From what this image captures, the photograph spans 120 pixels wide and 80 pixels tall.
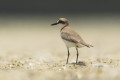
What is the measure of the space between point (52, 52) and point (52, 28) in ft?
24.3

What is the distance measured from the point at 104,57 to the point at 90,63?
3.78 ft

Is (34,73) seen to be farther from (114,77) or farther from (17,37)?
(17,37)

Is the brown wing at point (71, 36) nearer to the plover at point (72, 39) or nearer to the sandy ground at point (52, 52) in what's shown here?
the plover at point (72, 39)

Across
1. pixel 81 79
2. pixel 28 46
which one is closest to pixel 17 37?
pixel 28 46

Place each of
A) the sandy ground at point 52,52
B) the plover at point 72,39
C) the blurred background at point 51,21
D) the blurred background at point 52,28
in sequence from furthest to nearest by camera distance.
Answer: the blurred background at point 51,21, the blurred background at point 52,28, the plover at point 72,39, the sandy ground at point 52,52

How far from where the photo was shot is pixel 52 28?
21312mm

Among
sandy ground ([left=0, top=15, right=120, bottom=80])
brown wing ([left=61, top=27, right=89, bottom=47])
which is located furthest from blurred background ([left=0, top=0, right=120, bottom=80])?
brown wing ([left=61, top=27, right=89, bottom=47])

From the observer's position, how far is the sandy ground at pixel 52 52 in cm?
984

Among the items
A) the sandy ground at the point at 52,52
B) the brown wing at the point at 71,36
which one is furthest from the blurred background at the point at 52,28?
the brown wing at the point at 71,36

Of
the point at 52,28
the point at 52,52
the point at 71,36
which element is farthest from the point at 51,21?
the point at 71,36

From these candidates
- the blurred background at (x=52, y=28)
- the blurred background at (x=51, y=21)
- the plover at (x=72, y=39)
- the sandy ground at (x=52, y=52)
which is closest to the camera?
the sandy ground at (x=52, y=52)

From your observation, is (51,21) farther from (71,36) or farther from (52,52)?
(71,36)

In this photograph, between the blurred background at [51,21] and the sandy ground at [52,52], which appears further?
the blurred background at [51,21]

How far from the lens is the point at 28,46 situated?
15.6 metres
